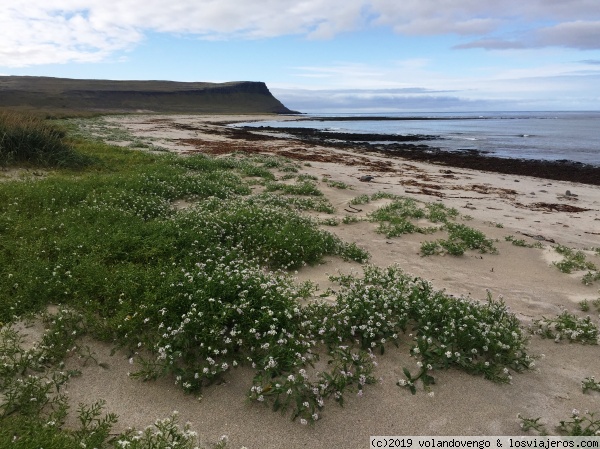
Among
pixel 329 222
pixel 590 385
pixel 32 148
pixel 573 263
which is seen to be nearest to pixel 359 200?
pixel 329 222

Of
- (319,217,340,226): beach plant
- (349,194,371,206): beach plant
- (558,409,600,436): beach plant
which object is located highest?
(349,194,371,206): beach plant

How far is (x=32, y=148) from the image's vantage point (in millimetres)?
14281

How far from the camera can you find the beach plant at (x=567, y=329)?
228 inches

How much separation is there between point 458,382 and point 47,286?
5.69 meters

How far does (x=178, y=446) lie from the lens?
3.57 meters

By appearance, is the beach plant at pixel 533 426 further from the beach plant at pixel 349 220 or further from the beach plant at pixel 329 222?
the beach plant at pixel 349 220

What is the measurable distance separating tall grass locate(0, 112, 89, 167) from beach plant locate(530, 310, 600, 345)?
1463 centimetres

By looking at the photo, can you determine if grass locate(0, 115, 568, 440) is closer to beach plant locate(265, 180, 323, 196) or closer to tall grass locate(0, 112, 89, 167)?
beach plant locate(265, 180, 323, 196)

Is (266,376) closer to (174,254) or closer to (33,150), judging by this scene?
(174,254)

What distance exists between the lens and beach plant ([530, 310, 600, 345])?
5.80 m

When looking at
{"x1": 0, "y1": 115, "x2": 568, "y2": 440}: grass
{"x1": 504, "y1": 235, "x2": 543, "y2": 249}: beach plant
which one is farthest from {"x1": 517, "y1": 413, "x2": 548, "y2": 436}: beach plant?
{"x1": 504, "y1": 235, "x2": 543, "y2": 249}: beach plant

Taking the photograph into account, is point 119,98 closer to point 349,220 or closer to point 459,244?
point 349,220

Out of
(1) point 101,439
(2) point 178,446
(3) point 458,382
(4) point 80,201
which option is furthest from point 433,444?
(4) point 80,201

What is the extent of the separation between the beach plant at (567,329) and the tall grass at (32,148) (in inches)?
576
